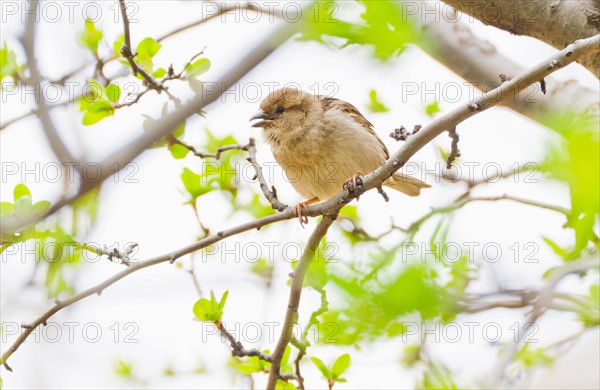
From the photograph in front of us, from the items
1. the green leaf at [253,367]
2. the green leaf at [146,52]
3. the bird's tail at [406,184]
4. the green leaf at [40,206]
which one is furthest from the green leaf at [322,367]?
the bird's tail at [406,184]

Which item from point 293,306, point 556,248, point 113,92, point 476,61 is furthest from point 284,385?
point 476,61

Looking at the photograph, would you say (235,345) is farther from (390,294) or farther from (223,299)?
(390,294)

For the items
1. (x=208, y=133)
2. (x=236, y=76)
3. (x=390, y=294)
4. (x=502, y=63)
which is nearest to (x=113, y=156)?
(x=236, y=76)

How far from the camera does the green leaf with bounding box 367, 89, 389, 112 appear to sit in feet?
17.7

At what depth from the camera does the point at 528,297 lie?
7.54ft

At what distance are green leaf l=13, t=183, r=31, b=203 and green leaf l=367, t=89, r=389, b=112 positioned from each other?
2623mm

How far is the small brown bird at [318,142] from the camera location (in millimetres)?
5293

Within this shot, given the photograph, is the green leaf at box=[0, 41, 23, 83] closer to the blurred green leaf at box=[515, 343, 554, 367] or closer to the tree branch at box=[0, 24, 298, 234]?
the tree branch at box=[0, 24, 298, 234]

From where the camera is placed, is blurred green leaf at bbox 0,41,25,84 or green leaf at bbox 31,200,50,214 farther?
blurred green leaf at bbox 0,41,25,84

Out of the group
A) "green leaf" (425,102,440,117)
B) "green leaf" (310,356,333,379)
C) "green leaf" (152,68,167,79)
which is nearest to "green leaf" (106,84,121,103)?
"green leaf" (152,68,167,79)

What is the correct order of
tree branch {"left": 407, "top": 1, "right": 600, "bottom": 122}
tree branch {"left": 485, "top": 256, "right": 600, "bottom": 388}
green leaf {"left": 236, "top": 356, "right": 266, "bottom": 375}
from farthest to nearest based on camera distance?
tree branch {"left": 407, "top": 1, "right": 600, "bottom": 122}
green leaf {"left": 236, "top": 356, "right": 266, "bottom": 375}
tree branch {"left": 485, "top": 256, "right": 600, "bottom": 388}

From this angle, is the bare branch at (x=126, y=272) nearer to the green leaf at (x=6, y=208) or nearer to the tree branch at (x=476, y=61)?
the green leaf at (x=6, y=208)

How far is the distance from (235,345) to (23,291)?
1.11 meters

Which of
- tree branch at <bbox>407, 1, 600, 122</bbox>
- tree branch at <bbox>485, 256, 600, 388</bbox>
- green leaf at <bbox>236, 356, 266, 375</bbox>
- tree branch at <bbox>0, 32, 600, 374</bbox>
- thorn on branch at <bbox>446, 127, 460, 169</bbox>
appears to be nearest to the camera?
tree branch at <bbox>485, 256, 600, 388</bbox>
